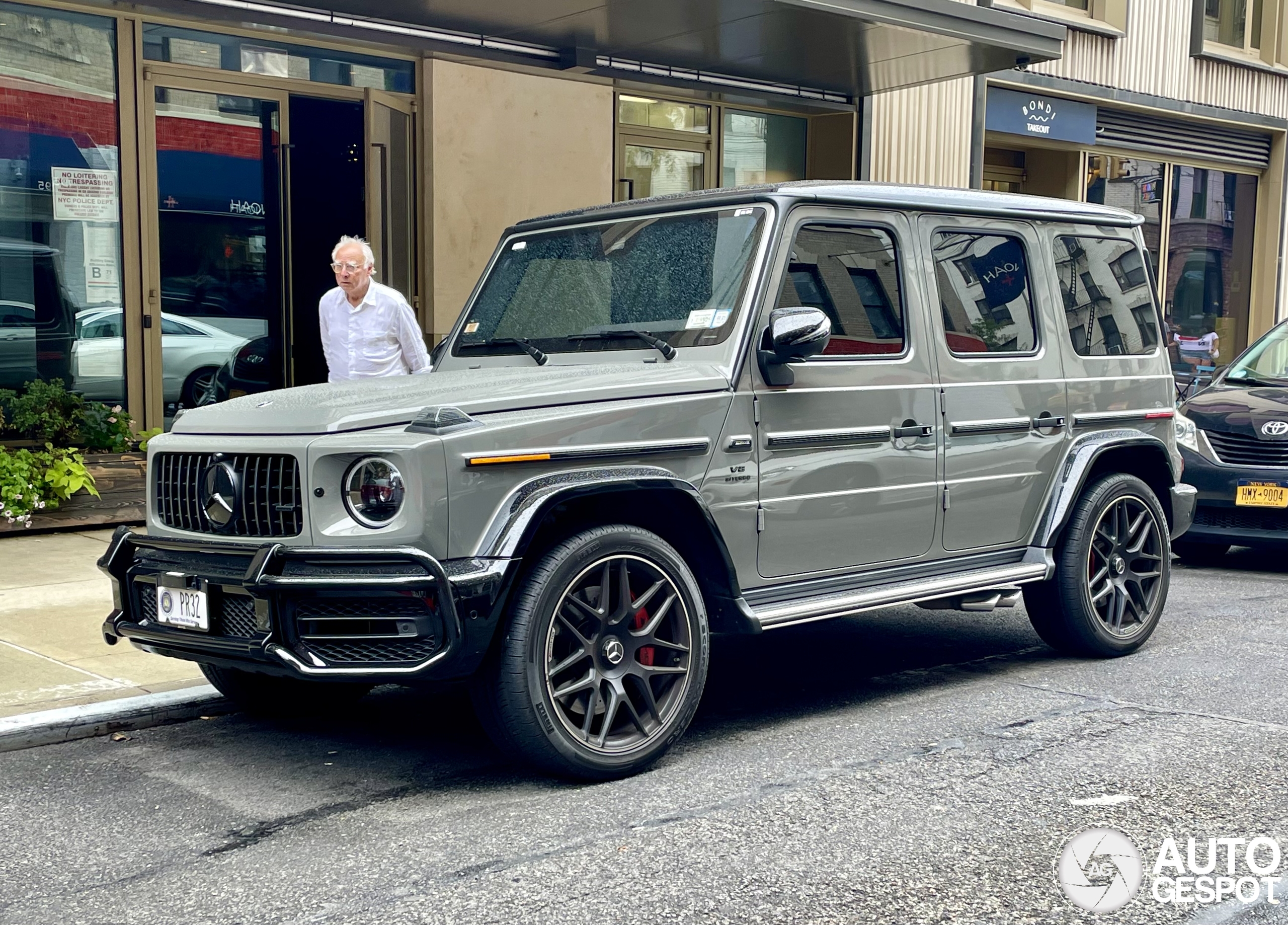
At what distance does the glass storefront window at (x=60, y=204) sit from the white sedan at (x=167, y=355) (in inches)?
0.4

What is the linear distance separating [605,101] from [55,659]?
803 centimetres

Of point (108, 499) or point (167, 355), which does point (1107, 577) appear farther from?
point (167, 355)

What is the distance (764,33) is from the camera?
11.2m

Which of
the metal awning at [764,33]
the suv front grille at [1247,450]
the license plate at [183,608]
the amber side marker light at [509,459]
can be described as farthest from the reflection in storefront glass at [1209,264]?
the license plate at [183,608]

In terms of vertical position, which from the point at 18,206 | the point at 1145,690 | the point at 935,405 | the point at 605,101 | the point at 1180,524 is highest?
the point at 605,101

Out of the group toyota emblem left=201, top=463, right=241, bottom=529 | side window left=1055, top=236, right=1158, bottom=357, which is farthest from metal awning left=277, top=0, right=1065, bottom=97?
toyota emblem left=201, top=463, right=241, bottom=529

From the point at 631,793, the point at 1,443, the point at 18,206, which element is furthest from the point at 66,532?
the point at 631,793

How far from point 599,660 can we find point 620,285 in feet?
5.46

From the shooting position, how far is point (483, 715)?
4555 mm

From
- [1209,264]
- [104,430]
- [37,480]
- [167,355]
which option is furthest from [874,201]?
[1209,264]

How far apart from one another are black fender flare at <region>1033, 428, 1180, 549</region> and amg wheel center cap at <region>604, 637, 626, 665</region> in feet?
7.78

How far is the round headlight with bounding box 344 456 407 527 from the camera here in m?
4.38

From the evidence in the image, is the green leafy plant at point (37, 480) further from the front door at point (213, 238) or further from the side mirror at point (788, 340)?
the side mirror at point (788, 340)

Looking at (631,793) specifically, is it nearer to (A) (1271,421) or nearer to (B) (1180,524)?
(B) (1180,524)
